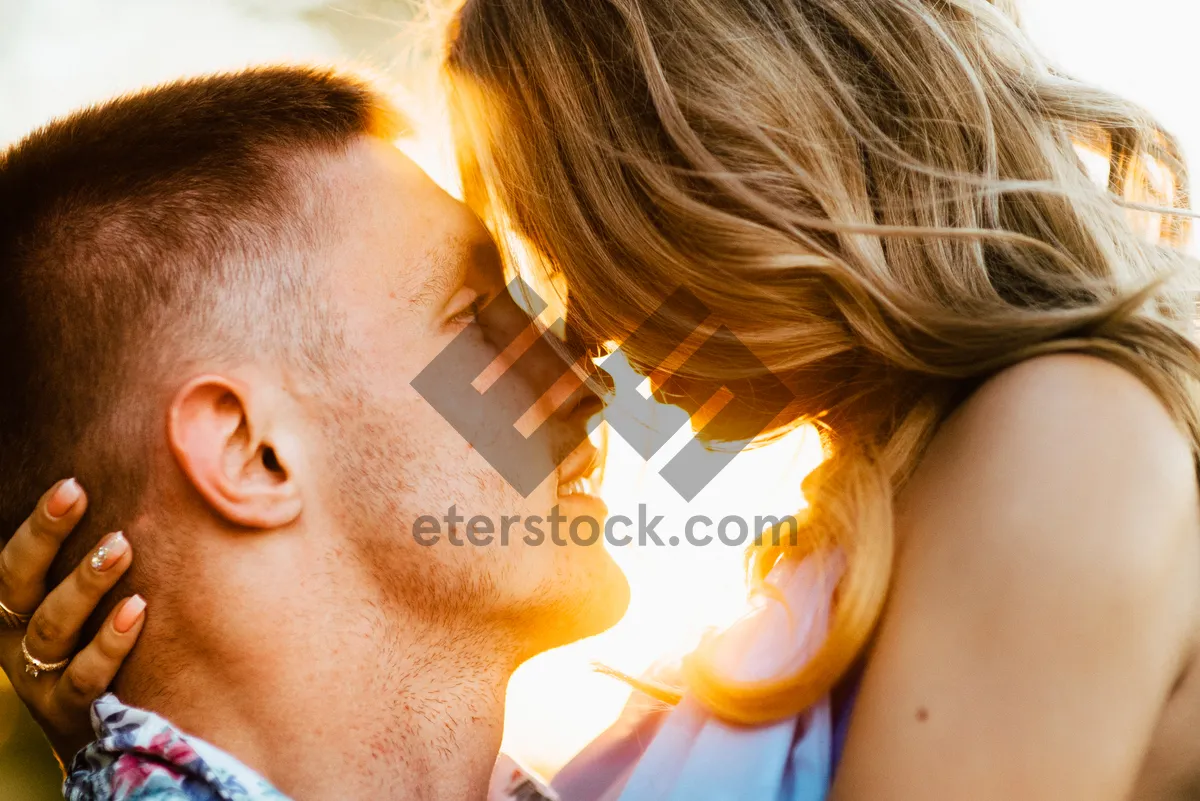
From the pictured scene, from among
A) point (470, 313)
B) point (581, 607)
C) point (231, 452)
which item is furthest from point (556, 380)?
point (231, 452)

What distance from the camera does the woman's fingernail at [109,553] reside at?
1.23 meters

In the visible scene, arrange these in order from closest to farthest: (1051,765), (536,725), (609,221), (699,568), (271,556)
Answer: (1051,765)
(271,556)
(609,221)
(699,568)
(536,725)

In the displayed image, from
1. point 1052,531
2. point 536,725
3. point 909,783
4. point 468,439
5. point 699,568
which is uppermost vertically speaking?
point 468,439

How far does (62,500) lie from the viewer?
124 cm

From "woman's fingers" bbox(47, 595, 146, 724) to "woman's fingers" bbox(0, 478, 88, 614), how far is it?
0.13m

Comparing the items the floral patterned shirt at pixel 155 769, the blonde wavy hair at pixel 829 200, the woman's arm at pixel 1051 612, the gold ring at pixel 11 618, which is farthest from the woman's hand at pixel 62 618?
the woman's arm at pixel 1051 612

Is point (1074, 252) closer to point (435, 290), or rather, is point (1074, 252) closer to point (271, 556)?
point (435, 290)

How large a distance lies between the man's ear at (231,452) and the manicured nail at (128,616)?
17 cm

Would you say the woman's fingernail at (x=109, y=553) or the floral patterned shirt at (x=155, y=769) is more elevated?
the woman's fingernail at (x=109, y=553)

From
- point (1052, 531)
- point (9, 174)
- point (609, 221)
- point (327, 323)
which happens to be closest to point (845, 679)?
point (1052, 531)

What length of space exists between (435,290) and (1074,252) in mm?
946

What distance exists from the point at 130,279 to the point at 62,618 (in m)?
0.50

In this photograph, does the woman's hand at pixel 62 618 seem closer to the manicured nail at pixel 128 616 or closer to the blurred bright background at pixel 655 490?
the manicured nail at pixel 128 616

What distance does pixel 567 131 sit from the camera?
1401 mm
